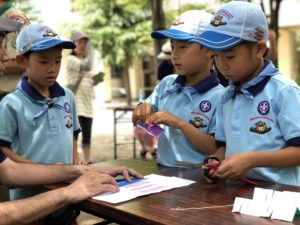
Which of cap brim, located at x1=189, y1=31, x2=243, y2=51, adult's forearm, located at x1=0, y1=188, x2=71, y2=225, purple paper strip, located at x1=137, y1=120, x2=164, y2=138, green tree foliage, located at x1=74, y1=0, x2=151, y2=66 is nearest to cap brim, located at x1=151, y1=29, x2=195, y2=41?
cap brim, located at x1=189, y1=31, x2=243, y2=51

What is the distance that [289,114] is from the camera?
1851 millimetres

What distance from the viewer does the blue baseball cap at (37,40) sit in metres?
2.43

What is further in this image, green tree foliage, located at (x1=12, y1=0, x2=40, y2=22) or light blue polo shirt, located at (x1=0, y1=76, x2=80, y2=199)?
green tree foliage, located at (x1=12, y1=0, x2=40, y2=22)

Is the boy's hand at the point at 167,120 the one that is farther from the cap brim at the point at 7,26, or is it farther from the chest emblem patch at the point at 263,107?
the cap brim at the point at 7,26

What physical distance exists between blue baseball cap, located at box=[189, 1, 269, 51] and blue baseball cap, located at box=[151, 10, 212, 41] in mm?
354

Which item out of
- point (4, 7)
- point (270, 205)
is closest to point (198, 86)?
point (270, 205)

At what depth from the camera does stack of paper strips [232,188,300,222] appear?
1476mm

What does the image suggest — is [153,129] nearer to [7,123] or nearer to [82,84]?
[7,123]

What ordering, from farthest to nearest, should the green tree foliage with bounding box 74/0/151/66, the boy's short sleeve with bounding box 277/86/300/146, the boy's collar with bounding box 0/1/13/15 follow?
1. the green tree foliage with bounding box 74/0/151/66
2. the boy's collar with bounding box 0/1/13/15
3. the boy's short sleeve with bounding box 277/86/300/146

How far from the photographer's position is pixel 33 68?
2504mm

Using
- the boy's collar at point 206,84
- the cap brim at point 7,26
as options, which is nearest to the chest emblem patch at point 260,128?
the boy's collar at point 206,84

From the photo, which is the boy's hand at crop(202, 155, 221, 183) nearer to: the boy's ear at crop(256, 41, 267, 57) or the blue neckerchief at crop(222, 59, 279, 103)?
the blue neckerchief at crop(222, 59, 279, 103)

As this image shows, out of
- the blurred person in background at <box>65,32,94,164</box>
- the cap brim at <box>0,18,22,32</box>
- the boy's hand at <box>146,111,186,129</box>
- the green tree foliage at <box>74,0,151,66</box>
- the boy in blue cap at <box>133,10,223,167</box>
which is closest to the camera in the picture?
the cap brim at <box>0,18,22,32</box>

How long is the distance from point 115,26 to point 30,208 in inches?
686
